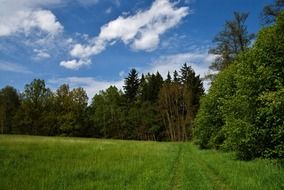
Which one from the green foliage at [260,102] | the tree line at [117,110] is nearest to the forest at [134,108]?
the tree line at [117,110]

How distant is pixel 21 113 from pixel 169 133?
138 feet

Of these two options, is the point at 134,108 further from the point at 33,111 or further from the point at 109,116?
the point at 33,111

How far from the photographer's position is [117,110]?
99312 mm

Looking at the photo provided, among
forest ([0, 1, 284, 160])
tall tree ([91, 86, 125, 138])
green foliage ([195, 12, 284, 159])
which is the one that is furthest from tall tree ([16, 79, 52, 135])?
green foliage ([195, 12, 284, 159])

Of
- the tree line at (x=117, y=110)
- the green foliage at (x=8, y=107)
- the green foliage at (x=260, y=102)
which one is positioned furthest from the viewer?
the green foliage at (x=8, y=107)

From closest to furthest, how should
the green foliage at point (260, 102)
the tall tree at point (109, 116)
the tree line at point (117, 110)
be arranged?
the green foliage at point (260, 102), the tree line at point (117, 110), the tall tree at point (109, 116)

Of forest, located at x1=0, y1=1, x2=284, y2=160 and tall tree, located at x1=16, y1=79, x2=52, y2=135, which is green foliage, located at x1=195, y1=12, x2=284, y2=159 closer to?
A: forest, located at x1=0, y1=1, x2=284, y2=160

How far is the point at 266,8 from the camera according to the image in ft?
99.3

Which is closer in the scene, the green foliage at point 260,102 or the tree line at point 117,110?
the green foliage at point 260,102

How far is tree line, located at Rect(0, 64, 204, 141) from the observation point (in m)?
89.2

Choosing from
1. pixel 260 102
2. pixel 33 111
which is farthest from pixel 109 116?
pixel 260 102

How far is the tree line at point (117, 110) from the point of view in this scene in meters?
89.2

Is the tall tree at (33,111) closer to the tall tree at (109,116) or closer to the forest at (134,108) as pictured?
the forest at (134,108)

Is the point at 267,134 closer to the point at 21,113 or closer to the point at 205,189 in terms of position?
the point at 205,189
